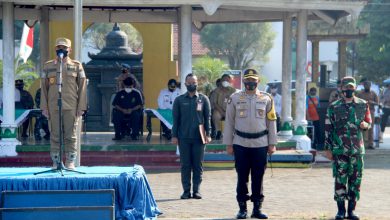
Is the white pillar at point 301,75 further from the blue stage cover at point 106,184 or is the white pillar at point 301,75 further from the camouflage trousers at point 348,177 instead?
the blue stage cover at point 106,184

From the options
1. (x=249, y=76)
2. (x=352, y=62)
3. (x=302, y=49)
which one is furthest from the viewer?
(x=352, y=62)

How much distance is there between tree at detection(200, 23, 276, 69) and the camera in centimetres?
5741

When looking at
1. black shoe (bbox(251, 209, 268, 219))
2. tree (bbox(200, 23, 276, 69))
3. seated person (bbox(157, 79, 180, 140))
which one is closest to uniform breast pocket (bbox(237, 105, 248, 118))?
black shoe (bbox(251, 209, 268, 219))

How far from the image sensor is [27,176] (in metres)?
10.4

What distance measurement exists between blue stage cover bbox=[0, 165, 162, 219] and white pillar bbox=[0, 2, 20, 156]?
7924 mm

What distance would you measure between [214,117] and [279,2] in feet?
11.3

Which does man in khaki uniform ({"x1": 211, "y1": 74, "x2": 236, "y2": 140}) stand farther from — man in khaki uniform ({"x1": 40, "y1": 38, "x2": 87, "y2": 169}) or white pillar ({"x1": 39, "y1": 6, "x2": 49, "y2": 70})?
man in khaki uniform ({"x1": 40, "y1": 38, "x2": 87, "y2": 169})

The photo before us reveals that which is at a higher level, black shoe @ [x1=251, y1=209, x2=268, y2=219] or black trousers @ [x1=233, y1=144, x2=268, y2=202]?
black trousers @ [x1=233, y1=144, x2=268, y2=202]

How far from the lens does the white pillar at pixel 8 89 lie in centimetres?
1859

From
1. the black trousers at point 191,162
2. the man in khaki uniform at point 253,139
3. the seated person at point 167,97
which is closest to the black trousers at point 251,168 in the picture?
the man in khaki uniform at point 253,139

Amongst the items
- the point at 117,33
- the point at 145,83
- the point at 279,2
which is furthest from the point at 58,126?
the point at 117,33

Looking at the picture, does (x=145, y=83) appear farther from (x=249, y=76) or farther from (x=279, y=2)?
(x=249, y=76)

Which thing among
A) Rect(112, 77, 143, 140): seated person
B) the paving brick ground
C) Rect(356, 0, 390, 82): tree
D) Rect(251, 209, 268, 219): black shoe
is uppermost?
Rect(356, 0, 390, 82): tree

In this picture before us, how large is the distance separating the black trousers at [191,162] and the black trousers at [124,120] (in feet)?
21.3
